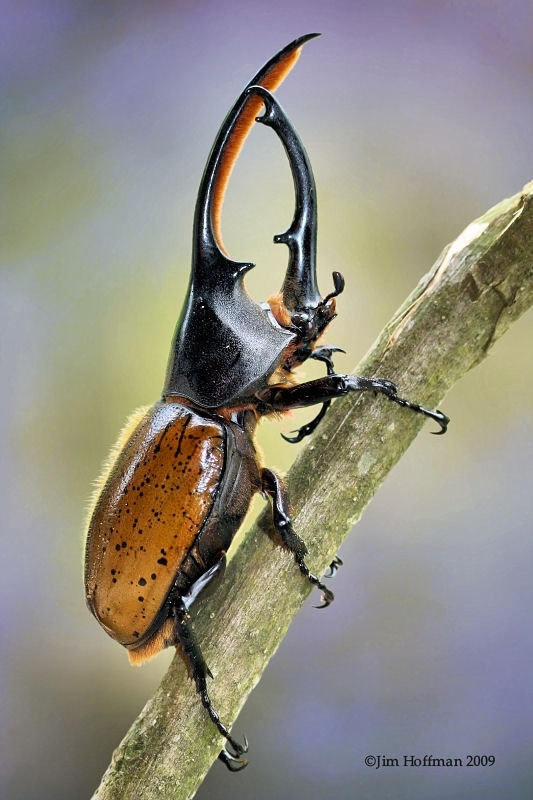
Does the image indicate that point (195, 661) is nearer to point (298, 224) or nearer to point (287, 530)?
point (287, 530)

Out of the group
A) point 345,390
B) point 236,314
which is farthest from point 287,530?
point 236,314

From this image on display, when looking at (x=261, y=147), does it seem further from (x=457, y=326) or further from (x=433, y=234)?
(x=457, y=326)

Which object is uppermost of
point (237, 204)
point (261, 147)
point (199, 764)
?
point (261, 147)

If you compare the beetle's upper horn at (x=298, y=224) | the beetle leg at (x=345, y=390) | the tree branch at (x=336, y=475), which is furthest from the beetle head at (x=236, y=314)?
the tree branch at (x=336, y=475)

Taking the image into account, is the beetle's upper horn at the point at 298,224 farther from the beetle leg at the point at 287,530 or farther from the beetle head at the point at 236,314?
the beetle leg at the point at 287,530

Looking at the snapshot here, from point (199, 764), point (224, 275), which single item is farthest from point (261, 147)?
point (199, 764)

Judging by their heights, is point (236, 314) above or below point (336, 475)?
above

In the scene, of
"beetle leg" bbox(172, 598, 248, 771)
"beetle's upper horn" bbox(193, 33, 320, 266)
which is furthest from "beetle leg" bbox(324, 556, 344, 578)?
"beetle's upper horn" bbox(193, 33, 320, 266)
